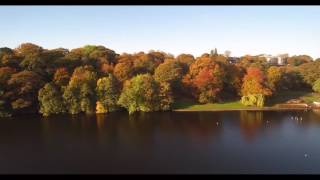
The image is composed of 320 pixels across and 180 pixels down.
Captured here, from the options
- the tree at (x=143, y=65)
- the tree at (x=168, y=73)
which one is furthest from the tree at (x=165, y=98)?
the tree at (x=143, y=65)

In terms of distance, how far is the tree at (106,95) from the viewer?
1329 inches

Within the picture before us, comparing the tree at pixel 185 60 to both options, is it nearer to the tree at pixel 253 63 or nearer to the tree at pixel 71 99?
the tree at pixel 253 63

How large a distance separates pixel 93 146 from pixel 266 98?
21790 millimetres

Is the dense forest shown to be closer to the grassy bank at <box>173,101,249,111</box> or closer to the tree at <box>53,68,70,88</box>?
the tree at <box>53,68,70,88</box>

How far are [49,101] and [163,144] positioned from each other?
51.0 feet

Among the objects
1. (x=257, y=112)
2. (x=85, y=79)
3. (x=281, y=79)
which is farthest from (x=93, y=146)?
(x=281, y=79)

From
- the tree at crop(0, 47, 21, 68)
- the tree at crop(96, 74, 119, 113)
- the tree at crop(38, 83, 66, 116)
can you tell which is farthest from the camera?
the tree at crop(0, 47, 21, 68)

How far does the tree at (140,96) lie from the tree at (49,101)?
17.4 ft

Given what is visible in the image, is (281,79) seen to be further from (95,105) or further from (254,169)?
(254,169)

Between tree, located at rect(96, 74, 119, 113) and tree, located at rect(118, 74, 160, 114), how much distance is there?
80 cm

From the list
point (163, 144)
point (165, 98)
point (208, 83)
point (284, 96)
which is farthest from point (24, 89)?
point (284, 96)

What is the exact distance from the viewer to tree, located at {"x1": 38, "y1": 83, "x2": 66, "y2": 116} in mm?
32281

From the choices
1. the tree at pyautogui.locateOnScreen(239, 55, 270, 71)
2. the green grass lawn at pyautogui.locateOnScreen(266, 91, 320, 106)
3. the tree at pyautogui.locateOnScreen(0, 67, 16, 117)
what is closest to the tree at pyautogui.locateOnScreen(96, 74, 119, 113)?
the tree at pyautogui.locateOnScreen(0, 67, 16, 117)

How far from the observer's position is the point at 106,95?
3397cm
